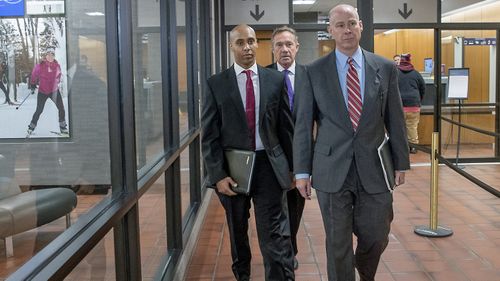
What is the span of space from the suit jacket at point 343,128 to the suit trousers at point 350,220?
0.05 meters

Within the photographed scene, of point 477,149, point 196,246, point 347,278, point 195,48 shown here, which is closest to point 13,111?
point 347,278

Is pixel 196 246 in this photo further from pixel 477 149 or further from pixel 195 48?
pixel 477 149

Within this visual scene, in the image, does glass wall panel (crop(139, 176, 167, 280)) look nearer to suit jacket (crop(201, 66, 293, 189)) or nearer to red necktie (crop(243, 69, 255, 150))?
suit jacket (crop(201, 66, 293, 189))

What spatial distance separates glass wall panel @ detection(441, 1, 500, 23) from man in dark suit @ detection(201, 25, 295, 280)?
254 inches

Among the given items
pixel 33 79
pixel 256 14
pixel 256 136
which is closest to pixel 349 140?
pixel 256 136

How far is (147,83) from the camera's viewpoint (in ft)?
11.9

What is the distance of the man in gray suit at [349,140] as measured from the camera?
2904 mm

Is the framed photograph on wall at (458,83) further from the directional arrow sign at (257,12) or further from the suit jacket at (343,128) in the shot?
the suit jacket at (343,128)

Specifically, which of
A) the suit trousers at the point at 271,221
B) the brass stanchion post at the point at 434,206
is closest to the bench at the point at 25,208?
the suit trousers at the point at 271,221

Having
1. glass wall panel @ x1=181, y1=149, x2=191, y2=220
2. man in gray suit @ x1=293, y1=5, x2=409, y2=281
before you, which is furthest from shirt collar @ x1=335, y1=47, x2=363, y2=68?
glass wall panel @ x1=181, y1=149, x2=191, y2=220

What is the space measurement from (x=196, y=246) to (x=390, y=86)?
8.21ft

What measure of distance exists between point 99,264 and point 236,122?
1.38 m

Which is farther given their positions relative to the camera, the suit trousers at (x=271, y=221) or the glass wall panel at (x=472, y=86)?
the glass wall panel at (x=472, y=86)

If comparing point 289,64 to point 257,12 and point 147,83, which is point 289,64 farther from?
point 257,12
